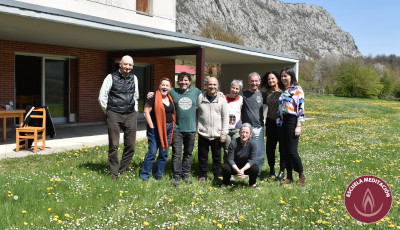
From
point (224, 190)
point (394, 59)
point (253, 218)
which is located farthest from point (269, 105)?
point (394, 59)

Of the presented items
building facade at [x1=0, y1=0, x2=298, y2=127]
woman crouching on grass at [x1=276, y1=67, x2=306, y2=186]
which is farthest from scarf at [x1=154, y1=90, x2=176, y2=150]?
building facade at [x1=0, y1=0, x2=298, y2=127]

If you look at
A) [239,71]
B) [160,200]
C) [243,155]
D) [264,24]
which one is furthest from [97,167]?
[264,24]

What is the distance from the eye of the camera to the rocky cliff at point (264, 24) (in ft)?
429

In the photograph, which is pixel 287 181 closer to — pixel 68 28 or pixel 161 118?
pixel 161 118

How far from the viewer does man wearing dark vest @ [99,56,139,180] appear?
18.2ft

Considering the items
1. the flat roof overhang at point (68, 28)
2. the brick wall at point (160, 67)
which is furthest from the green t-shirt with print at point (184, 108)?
the brick wall at point (160, 67)

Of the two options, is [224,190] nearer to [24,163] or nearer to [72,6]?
[24,163]

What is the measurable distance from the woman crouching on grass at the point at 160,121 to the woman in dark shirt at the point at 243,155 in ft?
3.20

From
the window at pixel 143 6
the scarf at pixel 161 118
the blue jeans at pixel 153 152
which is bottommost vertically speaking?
the blue jeans at pixel 153 152

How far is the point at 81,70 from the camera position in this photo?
43.8 feet

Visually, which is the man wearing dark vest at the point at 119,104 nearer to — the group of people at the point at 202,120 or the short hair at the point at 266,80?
the group of people at the point at 202,120

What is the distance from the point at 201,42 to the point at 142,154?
13.4 feet

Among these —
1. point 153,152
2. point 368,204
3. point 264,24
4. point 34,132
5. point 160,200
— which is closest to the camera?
point 368,204

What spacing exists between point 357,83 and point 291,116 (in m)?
54.2
